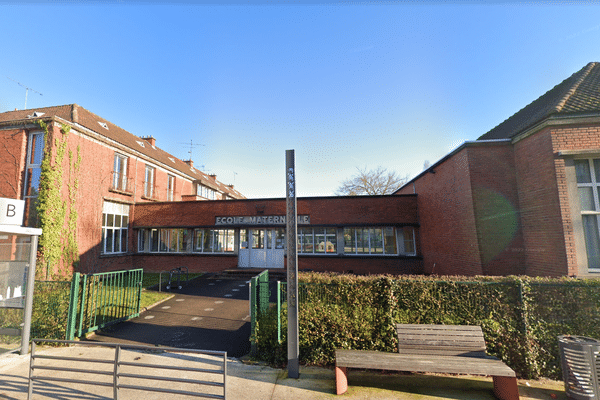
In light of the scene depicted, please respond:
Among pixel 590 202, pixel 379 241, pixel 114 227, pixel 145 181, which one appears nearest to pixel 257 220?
pixel 379 241

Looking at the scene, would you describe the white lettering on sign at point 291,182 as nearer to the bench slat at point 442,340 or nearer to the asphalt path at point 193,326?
the bench slat at point 442,340

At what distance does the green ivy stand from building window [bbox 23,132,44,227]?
87cm

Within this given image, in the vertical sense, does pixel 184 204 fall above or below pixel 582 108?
below

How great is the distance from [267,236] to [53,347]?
38.6 feet

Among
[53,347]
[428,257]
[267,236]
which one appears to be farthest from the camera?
[267,236]

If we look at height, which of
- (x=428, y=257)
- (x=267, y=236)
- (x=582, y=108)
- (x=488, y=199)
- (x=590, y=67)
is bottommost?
(x=428, y=257)

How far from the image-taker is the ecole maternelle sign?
1614cm

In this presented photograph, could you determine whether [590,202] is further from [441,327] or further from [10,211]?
[10,211]

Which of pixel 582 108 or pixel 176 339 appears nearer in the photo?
pixel 176 339

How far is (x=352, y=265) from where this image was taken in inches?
605

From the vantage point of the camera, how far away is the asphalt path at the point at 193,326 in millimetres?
6164

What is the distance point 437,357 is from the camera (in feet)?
13.9

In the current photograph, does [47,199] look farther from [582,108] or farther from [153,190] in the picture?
[582,108]

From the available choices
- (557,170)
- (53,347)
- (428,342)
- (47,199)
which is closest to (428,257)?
(557,170)
